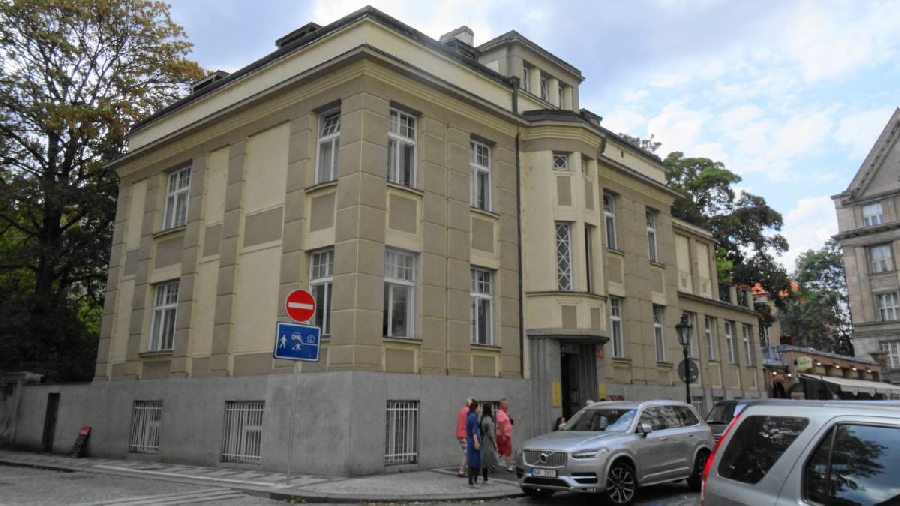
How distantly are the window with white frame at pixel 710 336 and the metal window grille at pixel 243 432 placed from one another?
20361mm

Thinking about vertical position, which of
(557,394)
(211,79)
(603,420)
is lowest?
(603,420)

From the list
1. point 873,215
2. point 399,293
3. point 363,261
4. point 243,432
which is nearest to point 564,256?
point 399,293

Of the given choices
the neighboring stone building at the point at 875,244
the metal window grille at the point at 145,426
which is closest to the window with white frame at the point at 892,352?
the neighboring stone building at the point at 875,244

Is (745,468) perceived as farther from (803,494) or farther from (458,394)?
(458,394)

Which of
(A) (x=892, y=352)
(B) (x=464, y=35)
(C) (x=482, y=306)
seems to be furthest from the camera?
(A) (x=892, y=352)

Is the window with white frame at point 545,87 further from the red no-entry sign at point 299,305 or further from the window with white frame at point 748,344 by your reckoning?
the window with white frame at point 748,344

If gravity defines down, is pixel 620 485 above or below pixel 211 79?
below

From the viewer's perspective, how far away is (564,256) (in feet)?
63.9

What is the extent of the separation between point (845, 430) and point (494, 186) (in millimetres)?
15761

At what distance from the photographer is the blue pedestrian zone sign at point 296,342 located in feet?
38.0

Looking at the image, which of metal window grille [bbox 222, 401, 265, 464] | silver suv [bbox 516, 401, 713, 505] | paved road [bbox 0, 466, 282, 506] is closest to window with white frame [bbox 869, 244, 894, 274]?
silver suv [bbox 516, 401, 713, 505]

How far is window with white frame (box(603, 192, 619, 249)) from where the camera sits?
77.2 feet

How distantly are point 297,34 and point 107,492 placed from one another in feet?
44.6

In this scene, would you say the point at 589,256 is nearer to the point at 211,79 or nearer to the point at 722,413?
the point at 722,413
